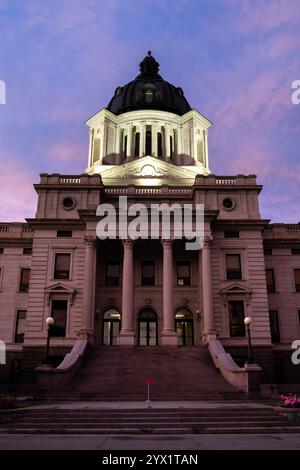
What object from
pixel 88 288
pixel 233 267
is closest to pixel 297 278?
pixel 233 267

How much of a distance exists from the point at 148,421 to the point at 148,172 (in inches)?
1393

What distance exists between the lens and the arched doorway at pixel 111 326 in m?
37.7

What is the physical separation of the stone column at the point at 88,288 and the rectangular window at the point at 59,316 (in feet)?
8.22

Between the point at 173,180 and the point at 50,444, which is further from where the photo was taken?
the point at 173,180

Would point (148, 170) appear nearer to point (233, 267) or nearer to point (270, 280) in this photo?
point (233, 267)

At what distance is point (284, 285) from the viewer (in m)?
40.7

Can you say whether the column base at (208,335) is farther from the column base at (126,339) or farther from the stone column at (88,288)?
the stone column at (88,288)

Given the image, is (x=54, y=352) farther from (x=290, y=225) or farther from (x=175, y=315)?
(x=290, y=225)

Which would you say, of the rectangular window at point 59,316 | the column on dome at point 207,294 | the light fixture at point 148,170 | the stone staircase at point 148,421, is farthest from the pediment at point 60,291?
the stone staircase at point 148,421

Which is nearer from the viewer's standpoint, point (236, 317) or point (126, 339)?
point (126, 339)

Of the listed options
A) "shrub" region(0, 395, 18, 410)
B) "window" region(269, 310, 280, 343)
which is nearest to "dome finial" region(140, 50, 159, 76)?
"window" region(269, 310, 280, 343)

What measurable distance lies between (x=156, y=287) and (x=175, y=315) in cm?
296

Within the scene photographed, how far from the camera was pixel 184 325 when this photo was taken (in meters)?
38.2
